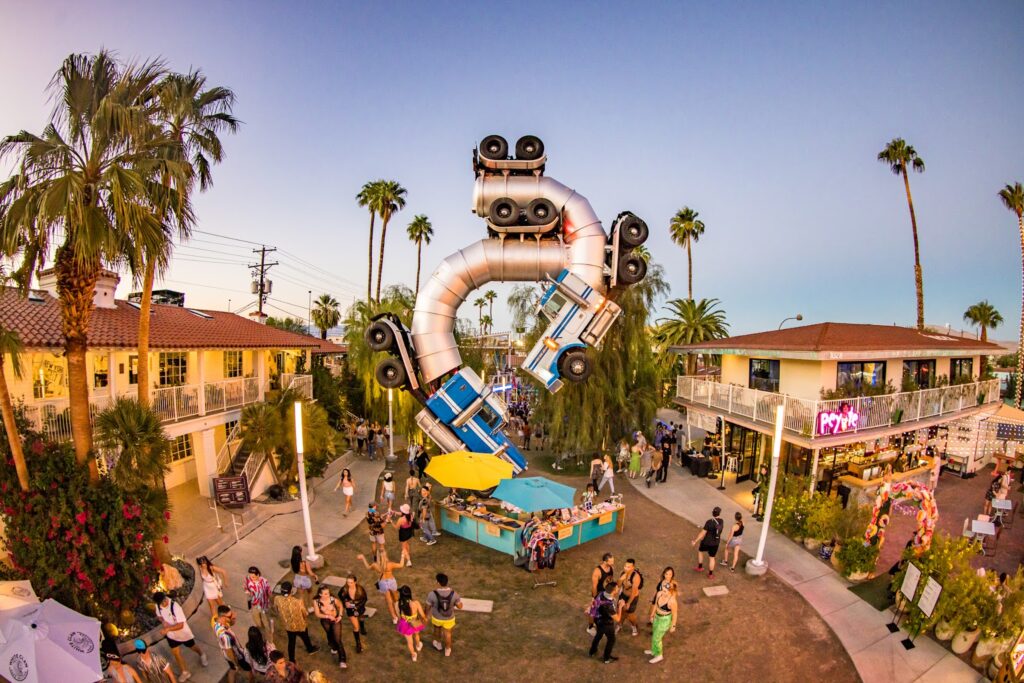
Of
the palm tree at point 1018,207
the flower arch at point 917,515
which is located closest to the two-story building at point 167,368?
the flower arch at point 917,515

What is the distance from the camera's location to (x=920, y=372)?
19.6 m

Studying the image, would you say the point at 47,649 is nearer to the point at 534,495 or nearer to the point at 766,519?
the point at 534,495

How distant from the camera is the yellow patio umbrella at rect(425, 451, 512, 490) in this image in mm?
13055

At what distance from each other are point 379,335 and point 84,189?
840 centimetres

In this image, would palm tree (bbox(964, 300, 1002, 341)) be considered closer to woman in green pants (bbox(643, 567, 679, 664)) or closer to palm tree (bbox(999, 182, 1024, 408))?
palm tree (bbox(999, 182, 1024, 408))

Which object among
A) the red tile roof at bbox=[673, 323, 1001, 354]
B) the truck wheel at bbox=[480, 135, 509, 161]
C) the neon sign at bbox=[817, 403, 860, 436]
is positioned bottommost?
the neon sign at bbox=[817, 403, 860, 436]

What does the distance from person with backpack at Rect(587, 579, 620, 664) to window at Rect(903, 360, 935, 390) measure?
654 inches

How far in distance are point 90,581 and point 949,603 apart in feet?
47.5

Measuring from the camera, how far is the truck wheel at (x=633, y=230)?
1541cm

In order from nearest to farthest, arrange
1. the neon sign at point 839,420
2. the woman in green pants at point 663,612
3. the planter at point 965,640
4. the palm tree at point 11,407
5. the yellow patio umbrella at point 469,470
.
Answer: the palm tree at point 11,407 → the woman in green pants at point 663,612 → the planter at point 965,640 → the yellow patio umbrella at point 469,470 → the neon sign at point 839,420

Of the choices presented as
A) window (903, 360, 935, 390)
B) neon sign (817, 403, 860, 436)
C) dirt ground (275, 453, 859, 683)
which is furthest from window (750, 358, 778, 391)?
dirt ground (275, 453, 859, 683)

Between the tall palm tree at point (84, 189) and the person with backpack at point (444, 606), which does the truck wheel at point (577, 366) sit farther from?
the tall palm tree at point (84, 189)

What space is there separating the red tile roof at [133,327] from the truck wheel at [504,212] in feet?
31.3

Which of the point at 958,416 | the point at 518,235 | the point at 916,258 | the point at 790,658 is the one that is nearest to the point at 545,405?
the point at 518,235
